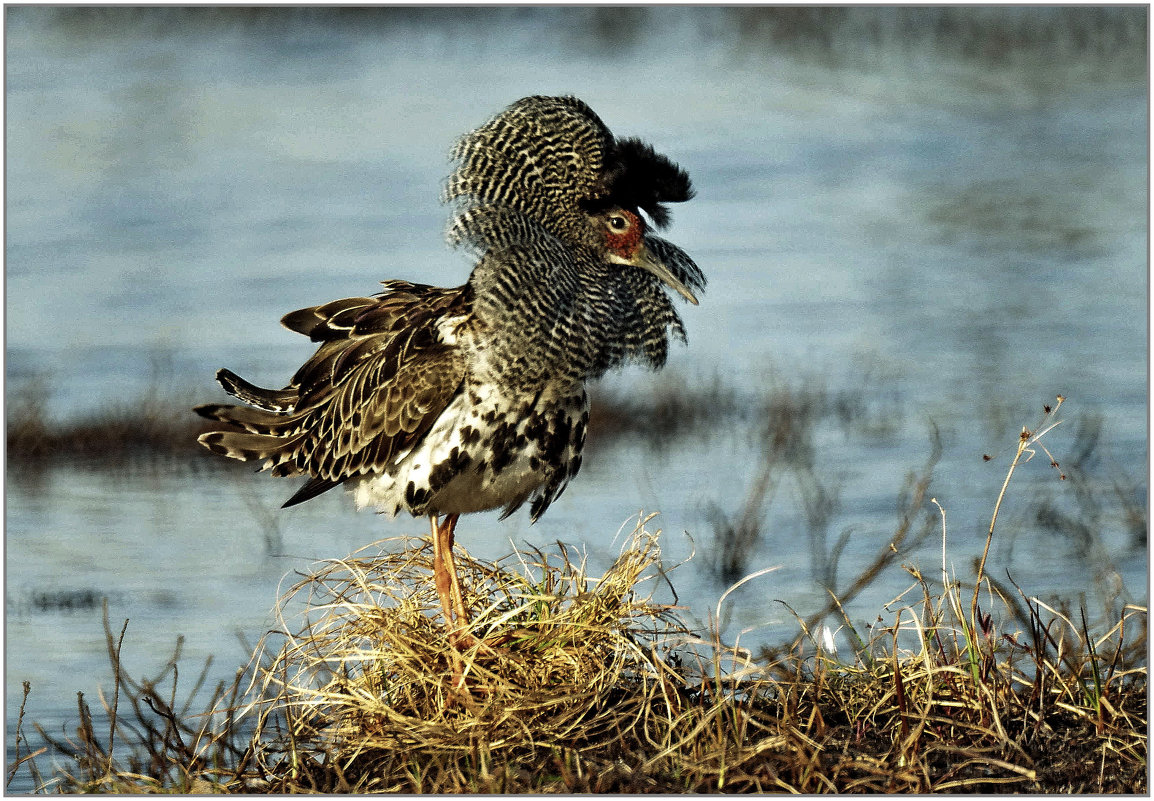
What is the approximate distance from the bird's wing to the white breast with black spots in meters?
0.09

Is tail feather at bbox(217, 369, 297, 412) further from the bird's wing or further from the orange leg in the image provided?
the orange leg

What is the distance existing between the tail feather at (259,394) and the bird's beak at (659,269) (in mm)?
1847

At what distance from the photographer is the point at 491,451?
5.34 m

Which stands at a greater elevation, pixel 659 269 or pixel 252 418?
pixel 659 269

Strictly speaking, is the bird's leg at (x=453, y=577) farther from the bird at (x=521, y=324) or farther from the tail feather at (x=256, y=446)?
the tail feather at (x=256, y=446)

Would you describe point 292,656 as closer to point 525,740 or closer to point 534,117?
point 525,740

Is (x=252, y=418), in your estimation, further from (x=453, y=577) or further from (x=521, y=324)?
(x=521, y=324)

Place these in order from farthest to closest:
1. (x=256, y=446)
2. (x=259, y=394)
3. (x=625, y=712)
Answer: (x=259, y=394), (x=256, y=446), (x=625, y=712)

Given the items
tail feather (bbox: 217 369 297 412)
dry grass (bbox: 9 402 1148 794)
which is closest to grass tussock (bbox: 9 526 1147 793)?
dry grass (bbox: 9 402 1148 794)

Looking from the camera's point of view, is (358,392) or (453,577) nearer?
(453,577)

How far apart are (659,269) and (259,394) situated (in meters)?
2.15

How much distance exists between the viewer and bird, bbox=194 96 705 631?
5.18 m

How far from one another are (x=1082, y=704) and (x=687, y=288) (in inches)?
80.0

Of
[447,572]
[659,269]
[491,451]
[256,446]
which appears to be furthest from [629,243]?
[256,446]
